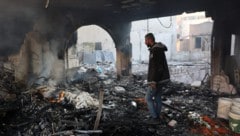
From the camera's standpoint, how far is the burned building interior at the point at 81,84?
529cm

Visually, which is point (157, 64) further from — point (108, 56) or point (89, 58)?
point (108, 56)

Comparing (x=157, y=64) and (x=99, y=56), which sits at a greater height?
(x=99, y=56)

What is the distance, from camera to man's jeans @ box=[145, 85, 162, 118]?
5354 millimetres

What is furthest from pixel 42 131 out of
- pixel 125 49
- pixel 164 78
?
pixel 125 49

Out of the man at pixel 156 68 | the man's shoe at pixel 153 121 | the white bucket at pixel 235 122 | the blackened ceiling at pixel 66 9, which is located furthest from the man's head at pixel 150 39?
the blackened ceiling at pixel 66 9

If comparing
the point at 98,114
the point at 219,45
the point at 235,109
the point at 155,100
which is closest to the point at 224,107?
Result: the point at 235,109

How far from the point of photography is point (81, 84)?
34.2 ft

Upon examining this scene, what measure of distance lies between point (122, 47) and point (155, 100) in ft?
26.0

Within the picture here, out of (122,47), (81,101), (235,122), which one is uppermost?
(122,47)

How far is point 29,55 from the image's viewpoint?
9.12 m

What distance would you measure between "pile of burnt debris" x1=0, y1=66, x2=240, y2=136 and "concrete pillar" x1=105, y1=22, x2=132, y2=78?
445 centimetres

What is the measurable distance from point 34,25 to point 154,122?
6.30 meters

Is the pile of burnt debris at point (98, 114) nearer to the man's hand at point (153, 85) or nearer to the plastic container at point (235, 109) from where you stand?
the plastic container at point (235, 109)

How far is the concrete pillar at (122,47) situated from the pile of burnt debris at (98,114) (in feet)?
14.6
